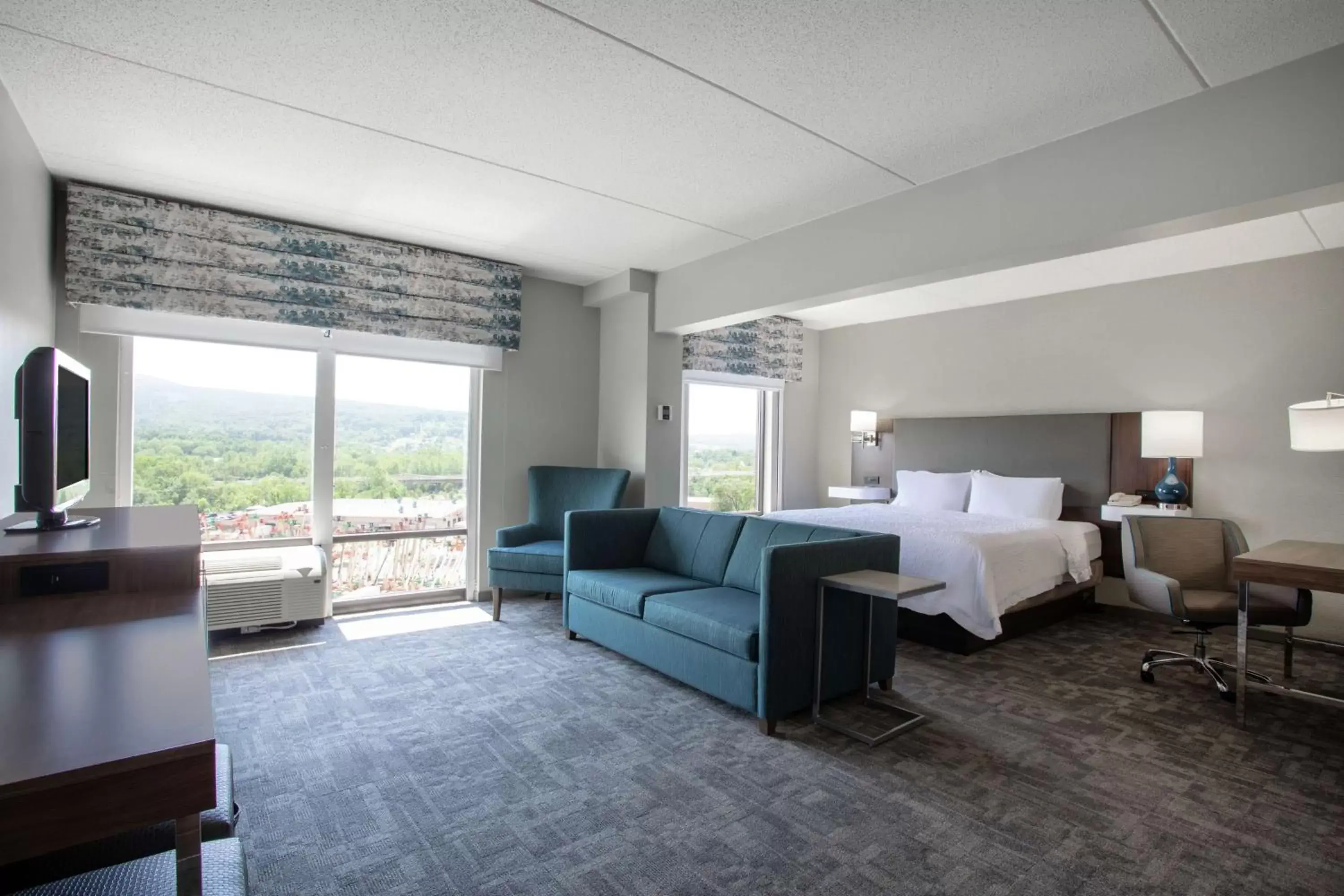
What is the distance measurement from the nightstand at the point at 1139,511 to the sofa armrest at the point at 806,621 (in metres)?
2.49

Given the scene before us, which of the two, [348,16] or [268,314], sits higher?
[348,16]

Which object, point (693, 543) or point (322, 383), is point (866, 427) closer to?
point (693, 543)

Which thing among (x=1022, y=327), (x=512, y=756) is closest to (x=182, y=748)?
(x=512, y=756)

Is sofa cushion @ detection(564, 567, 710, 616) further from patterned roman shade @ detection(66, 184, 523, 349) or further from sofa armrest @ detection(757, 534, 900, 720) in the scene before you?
patterned roman shade @ detection(66, 184, 523, 349)

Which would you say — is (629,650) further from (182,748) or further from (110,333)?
(110,333)

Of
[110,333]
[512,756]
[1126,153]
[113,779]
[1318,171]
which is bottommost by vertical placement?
[512,756]

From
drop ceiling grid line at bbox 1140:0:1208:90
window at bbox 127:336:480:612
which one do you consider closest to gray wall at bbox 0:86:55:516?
window at bbox 127:336:480:612

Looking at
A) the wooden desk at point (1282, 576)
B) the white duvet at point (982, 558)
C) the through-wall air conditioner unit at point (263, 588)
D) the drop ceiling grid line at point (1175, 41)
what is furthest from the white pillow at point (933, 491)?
the through-wall air conditioner unit at point (263, 588)

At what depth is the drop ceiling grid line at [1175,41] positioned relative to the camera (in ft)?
6.76

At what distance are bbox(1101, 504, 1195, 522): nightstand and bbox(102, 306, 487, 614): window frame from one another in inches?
183

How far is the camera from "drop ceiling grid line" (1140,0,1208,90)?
6.76 ft

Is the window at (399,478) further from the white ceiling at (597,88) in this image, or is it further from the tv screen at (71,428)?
the tv screen at (71,428)

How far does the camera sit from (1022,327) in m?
5.72

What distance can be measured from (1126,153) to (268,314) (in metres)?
4.57
